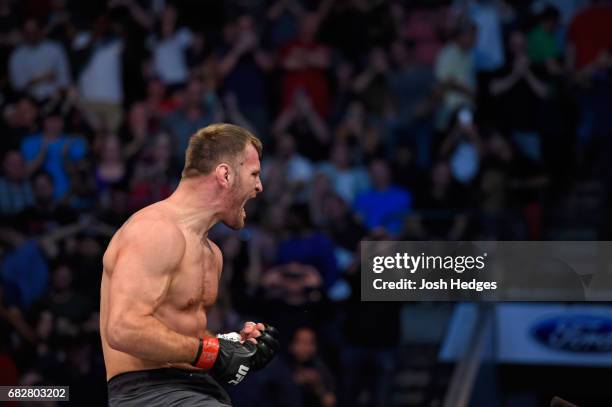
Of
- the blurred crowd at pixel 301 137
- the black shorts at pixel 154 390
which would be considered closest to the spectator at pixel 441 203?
the blurred crowd at pixel 301 137

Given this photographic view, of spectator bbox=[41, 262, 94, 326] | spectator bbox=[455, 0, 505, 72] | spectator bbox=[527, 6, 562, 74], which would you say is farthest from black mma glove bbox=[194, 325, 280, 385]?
spectator bbox=[527, 6, 562, 74]

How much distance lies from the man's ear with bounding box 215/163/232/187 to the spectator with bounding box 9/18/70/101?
7.19 meters

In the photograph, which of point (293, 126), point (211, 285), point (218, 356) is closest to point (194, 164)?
point (211, 285)

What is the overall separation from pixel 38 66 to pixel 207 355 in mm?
7838

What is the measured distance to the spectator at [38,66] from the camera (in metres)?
11.4

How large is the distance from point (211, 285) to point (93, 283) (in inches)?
204

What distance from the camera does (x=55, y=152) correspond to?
10680mm

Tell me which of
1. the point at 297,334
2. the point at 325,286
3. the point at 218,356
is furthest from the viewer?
the point at 325,286

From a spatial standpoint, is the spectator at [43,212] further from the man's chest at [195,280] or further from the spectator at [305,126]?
the man's chest at [195,280]

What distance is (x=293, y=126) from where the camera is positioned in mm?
11211

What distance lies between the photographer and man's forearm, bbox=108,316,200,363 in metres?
4.10

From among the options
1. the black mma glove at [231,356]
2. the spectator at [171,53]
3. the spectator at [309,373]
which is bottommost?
the spectator at [309,373]

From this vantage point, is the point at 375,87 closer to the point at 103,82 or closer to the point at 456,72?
the point at 456,72

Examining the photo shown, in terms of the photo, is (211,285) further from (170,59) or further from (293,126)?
(170,59)
